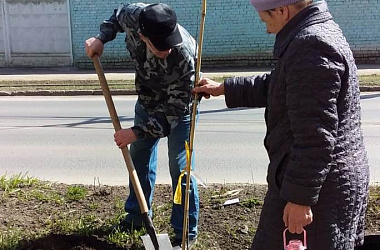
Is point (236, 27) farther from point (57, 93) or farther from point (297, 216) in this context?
point (297, 216)

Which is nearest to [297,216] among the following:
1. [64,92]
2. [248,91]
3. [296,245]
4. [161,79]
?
[296,245]

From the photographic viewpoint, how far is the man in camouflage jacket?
119 inches

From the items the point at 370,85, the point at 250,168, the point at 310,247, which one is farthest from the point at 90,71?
the point at 310,247

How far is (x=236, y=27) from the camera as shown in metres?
17.7

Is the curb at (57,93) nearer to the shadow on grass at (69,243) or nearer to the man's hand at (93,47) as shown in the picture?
the shadow on grass at (69,243)

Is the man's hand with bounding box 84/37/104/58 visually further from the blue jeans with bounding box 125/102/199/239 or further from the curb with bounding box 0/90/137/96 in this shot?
the curb with bounding box 0/90/137/96

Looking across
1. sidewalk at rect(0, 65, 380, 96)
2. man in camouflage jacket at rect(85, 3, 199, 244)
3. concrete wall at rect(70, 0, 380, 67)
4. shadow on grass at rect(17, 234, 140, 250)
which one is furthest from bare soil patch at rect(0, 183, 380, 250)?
concrete wall at rect(70, 0, 380, 67)

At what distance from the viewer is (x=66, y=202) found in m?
4.42

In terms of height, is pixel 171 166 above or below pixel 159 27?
below

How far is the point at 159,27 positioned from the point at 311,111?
1266 mm

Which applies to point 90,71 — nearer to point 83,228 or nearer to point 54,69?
point 54,69

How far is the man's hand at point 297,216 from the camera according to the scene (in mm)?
2057

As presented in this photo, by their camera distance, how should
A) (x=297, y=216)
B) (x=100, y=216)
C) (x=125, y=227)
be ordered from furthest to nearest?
(x=100, y=216), (x=125, y=227), (x=297, y=216)

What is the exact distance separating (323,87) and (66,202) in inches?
118
